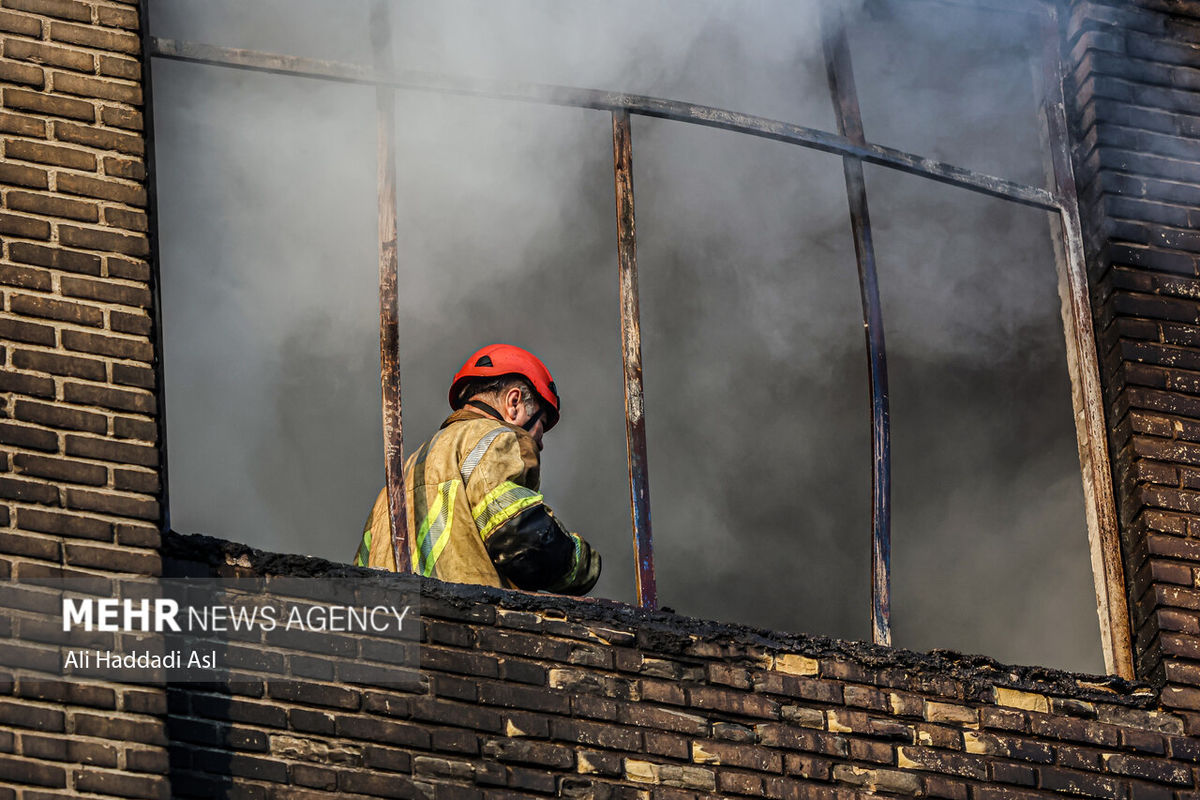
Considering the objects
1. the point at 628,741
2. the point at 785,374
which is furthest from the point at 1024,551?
the point at 628,741

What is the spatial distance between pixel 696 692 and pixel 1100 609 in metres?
1.62

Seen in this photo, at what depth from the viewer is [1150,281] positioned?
7672mm

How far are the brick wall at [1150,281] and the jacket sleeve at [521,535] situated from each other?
186 centimetres

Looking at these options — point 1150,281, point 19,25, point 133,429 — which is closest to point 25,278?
point 133,429

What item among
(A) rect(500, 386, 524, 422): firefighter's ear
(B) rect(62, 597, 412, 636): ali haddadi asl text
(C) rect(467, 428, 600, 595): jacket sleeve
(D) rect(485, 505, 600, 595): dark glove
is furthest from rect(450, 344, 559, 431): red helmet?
(B) rect(62, 597, 412, 636): ali haddadi asl text

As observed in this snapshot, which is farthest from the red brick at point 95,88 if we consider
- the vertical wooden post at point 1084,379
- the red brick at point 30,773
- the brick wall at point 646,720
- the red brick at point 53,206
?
the vertical wooden post at point 1084,379

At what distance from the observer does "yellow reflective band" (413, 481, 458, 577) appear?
7.13 m

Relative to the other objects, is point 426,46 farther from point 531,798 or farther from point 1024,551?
point 1024,551

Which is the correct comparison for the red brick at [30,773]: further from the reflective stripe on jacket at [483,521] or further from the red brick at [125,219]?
the reflective stripe on jacket at [483,521]

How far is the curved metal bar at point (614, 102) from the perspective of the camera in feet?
23.1

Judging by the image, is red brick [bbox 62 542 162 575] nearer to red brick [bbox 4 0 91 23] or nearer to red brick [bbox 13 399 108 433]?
red brick [bbox 13 399 108 433]

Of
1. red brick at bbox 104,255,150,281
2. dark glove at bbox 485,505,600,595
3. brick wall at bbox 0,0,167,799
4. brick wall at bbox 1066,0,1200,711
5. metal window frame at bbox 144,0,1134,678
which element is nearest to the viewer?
brick wall at bbox 0,0,167,799

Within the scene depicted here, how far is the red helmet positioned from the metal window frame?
0.61m

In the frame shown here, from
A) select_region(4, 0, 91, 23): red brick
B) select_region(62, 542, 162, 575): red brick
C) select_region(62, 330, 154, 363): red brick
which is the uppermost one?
select_region(4, 0, 91, 23): red brick
